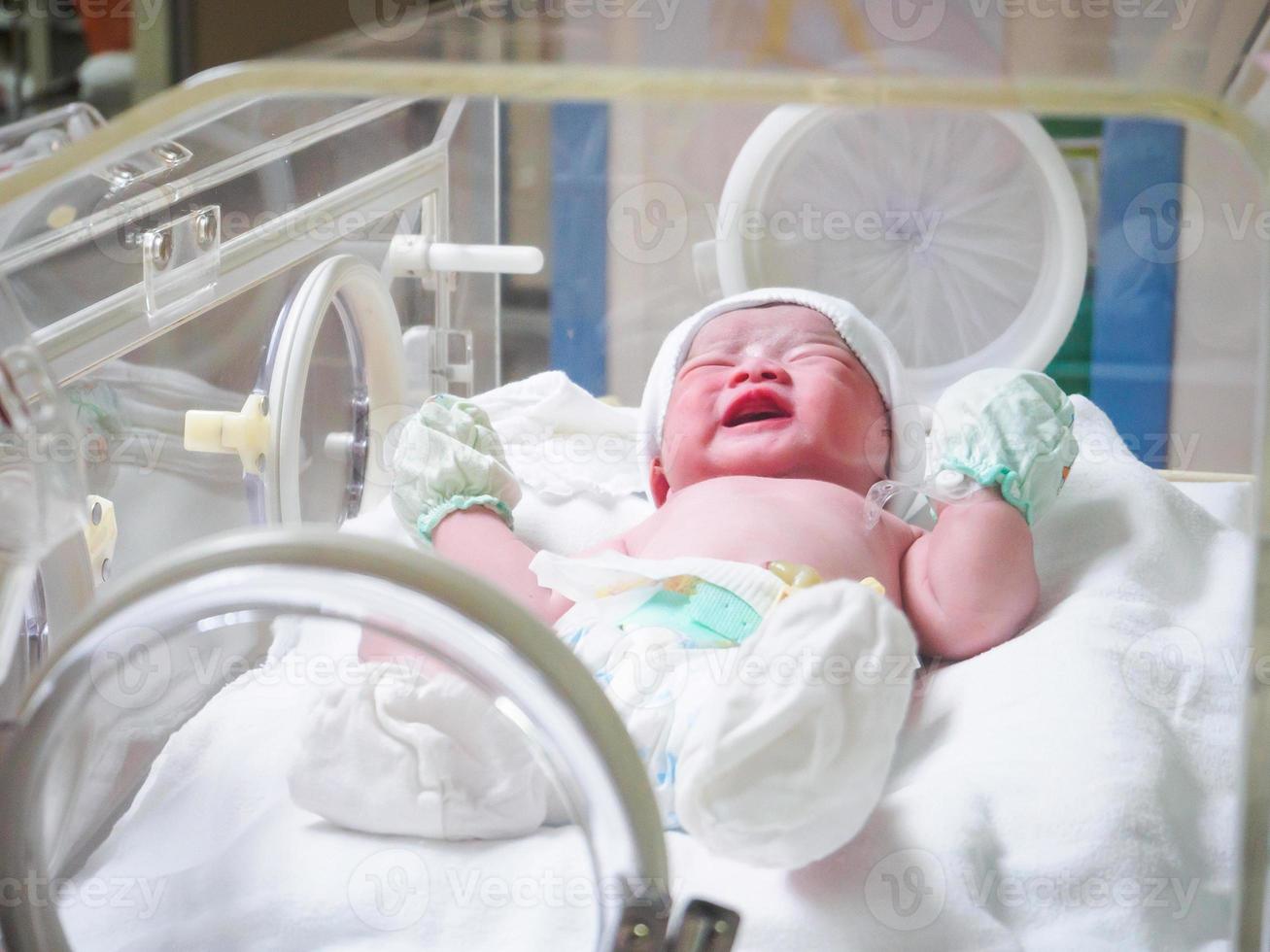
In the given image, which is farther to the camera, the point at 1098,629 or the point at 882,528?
the point at 882,528

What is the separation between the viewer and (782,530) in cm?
101

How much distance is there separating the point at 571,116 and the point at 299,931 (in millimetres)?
531

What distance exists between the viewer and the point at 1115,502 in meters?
1.11

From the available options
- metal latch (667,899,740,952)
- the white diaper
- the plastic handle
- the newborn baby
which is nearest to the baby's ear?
the newborn baby

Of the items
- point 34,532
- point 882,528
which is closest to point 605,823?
point 34,532

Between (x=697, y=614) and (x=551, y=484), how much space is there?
46cm

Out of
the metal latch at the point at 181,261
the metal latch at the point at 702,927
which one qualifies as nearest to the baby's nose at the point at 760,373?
the metal latch at the point at 181,261

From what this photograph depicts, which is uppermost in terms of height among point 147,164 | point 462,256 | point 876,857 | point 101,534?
point 147,164

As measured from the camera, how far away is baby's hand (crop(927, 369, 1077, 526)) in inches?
40.3

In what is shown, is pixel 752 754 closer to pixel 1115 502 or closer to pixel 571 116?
pixel 571 116

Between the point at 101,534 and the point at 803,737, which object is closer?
the point at 803,737

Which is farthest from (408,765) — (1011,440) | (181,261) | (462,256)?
(462,256)

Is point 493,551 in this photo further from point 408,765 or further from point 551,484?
point 408,765

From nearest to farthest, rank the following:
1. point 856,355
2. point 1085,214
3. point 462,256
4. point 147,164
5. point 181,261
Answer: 1. point 147,164
2. point 181,261
3. point 1085,214
4. point 856,355
5. point 462,256
